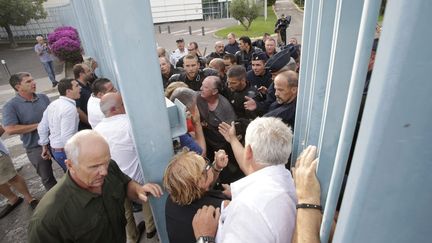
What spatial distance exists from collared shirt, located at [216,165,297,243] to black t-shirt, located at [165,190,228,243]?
45cm

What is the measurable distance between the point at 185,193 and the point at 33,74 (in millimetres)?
16236

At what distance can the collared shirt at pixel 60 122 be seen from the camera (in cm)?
329

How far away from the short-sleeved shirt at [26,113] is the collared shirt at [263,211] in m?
3.52

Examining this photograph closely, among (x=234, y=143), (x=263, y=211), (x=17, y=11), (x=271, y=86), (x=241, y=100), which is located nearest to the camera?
(x=263, y=211)

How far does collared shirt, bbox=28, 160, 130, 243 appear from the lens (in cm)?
177

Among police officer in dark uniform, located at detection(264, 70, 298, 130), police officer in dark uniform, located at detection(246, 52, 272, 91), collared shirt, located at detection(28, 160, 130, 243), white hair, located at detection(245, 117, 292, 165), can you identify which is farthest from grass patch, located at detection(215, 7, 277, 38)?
white hair, located at detection(245, 117, 292, 165)

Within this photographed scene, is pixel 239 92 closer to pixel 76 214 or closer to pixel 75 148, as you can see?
pixel 75 148

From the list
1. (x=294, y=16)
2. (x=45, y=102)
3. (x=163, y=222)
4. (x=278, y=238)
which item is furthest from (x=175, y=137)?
(x=294, y=16)

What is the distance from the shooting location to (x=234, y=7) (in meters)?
24.9

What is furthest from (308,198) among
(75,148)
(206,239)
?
(75,148)

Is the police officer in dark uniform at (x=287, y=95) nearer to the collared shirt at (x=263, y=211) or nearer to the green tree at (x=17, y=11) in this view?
the collared shirt at (x=263, y=211)

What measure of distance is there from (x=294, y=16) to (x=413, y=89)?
3195cm

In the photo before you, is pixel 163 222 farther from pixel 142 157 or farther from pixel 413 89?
pixel 413 89

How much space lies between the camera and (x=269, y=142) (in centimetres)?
148
